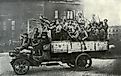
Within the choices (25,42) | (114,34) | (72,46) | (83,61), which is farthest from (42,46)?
(114,34)

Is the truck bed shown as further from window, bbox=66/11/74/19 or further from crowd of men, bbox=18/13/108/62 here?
window, bbox=66/11/74/19

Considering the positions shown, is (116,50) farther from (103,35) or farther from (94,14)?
(94,14)

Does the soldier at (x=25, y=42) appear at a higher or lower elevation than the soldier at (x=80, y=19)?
lower

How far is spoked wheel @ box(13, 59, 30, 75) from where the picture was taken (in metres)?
2.24

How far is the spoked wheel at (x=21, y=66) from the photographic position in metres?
2.24

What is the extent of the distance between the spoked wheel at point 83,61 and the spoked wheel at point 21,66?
0.43 m

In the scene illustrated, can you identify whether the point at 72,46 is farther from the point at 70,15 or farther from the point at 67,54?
the point at 70,15

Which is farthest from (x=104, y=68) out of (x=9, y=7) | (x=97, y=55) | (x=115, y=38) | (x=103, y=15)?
(x=9, y=7)

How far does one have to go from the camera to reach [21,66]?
2.25 metres

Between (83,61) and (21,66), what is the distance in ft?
1.76

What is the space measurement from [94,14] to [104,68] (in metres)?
0.48

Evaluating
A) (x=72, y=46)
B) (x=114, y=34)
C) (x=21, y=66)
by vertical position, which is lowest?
(x=21, y=66)

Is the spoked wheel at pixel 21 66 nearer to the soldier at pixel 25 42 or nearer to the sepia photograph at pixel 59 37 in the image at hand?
the sepia photograph at pixel 59 37

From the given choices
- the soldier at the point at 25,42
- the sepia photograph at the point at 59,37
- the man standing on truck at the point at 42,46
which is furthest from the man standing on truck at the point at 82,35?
the soldier at the point at 25,42
